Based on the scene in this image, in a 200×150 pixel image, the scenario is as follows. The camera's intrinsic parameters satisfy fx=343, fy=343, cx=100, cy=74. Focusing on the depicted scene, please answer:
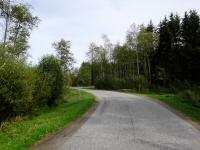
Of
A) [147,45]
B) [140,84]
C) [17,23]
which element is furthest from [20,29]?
[147,45]

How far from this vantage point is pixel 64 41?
79.8 metres

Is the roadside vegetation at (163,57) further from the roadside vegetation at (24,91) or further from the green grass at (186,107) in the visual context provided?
the roadside vegetation at (24,91)

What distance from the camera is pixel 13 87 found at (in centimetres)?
1931

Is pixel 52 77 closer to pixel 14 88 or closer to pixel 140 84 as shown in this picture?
pixel 14 88

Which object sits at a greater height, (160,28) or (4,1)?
(160,28)

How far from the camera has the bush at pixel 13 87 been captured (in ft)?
61.6

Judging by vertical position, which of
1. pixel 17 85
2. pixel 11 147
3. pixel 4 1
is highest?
pixel 4 1

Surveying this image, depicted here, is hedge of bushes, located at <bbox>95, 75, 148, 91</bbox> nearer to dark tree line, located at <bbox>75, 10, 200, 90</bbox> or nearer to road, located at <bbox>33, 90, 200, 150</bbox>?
dark tree line, located at <bbox>75, 10, 200, 90</bbox>

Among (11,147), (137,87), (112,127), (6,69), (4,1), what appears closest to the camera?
(11,147)

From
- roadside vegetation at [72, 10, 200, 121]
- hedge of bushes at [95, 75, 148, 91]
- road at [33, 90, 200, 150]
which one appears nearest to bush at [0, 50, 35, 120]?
road at [33, 90, 200, 150]

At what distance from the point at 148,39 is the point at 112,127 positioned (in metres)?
55.1

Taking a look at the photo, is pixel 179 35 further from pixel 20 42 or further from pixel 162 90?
pixel 20 42

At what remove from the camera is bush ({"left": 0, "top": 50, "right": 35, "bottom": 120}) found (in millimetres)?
18781

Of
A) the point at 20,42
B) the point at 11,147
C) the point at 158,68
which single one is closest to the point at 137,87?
the point at 158,68
